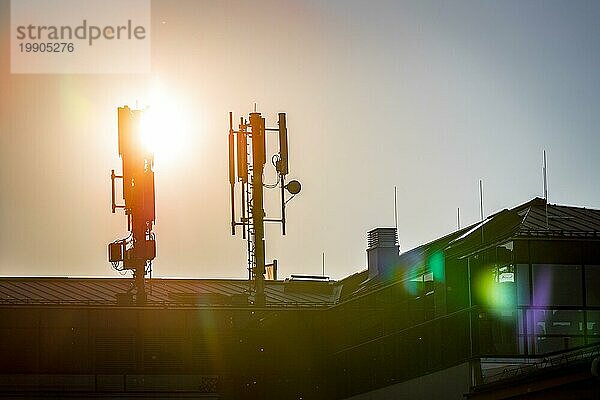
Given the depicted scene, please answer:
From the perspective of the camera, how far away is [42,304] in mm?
62875

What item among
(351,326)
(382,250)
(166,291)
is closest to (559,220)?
(351,326)

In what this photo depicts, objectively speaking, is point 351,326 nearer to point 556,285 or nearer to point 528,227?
point 528,227

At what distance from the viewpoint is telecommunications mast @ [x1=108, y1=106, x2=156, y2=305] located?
6297 centimetres

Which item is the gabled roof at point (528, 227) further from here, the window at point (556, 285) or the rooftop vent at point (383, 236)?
the rooftop vent at point (383, 236)

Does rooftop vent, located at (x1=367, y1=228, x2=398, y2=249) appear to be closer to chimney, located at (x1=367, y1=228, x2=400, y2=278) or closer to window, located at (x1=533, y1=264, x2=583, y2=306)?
chimney, located at (x1=367, y1=228, x2=400, y2=278)

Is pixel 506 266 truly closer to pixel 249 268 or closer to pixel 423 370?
pixel 423 370

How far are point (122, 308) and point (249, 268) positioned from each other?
5.64 meters

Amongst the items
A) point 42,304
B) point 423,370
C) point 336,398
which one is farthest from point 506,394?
point 42,304

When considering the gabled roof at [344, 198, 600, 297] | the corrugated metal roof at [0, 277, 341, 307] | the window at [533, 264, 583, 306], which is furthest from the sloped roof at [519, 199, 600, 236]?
the corrugated metal roof at [0, 277, 341, 307]

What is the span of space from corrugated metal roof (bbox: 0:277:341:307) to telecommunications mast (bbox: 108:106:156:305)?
1847mm

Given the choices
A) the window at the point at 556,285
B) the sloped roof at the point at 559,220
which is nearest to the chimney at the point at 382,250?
the sloped roof at the point at 559,220

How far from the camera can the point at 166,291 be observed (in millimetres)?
67750

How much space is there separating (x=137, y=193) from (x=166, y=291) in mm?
6560

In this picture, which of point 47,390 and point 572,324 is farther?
point 47,390
